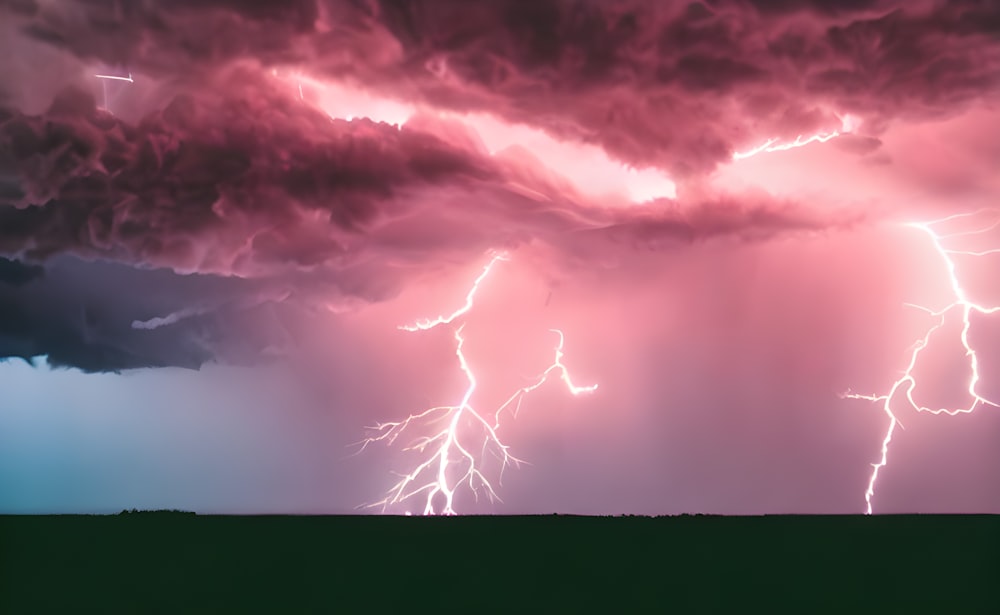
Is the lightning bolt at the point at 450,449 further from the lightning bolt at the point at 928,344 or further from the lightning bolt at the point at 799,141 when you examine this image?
the lightning bolt at the point at 928,344

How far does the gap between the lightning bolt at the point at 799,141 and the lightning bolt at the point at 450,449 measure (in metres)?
1.44

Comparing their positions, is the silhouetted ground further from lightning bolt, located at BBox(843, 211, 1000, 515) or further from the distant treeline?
lightning bolt, located at BBox(843, 211, 1000, 515)

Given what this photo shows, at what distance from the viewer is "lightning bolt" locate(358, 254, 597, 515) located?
3561 millimetres

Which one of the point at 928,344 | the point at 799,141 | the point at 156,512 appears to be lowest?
the point at 156,512

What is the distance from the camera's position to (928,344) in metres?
3.66

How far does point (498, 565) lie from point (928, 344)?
248cm

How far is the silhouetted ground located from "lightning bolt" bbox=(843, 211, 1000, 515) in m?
0.47

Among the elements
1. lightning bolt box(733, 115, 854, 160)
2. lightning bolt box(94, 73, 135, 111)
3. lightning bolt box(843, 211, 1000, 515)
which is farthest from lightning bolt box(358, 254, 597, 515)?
lightning bolt box(94, 73, 135, 111)

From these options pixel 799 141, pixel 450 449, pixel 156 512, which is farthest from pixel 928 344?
pixel 156 512

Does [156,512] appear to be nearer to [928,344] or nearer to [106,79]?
[106,79]

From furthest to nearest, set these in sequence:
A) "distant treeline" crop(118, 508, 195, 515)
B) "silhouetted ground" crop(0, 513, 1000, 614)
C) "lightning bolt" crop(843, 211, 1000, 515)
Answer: "lightning bolt" crop(843, 211, 1000, 515) → "distant treeline" crop(118, 508, 195, 515) → "silhouetted ground" crop(0, 513, 1000, 614)

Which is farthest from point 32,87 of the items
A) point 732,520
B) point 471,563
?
point 732,520

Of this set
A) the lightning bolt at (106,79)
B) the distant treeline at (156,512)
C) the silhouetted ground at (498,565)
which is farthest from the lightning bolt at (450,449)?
the lightning bolt at (106,79)

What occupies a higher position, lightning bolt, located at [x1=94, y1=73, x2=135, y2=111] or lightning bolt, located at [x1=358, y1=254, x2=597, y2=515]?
lightning bolt, located at [x1=94, y1=73, x2=135, y2=111]
